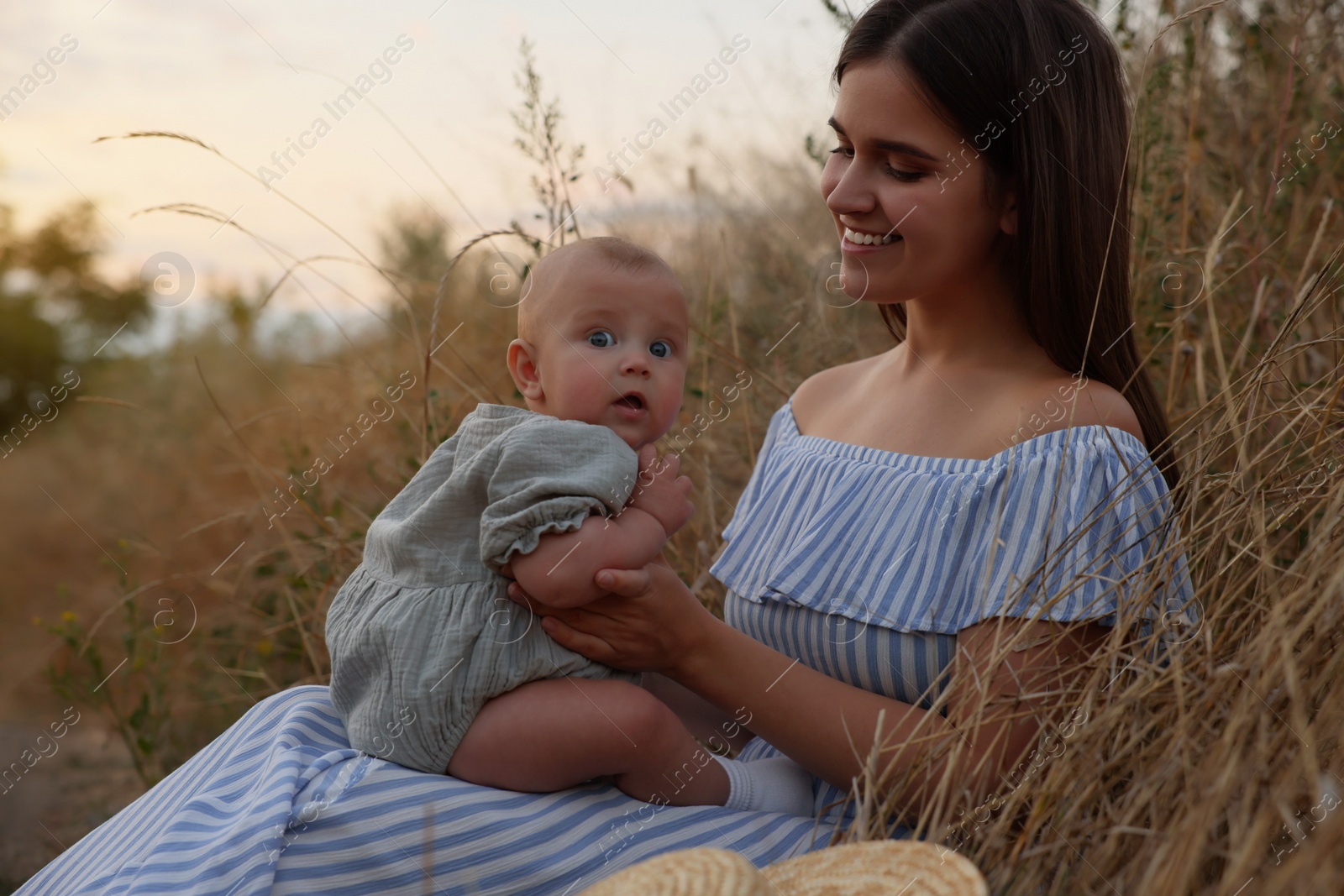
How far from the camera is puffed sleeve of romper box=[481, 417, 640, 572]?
1.46 m

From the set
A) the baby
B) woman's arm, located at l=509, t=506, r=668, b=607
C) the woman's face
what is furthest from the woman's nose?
woman's arm, located at l=509, t=506, r=668, b=607

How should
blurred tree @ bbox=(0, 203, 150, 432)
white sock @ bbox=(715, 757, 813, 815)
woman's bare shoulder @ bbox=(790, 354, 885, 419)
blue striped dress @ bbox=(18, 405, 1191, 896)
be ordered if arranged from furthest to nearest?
blurred tree @ bbox=(0, 203, 150, 432)
woman's bare shoulder @ bbox=(790, 354, 885, 419)
white sock @ bbox=(715, 757, 813, 815)
blue striped dress @ bbox=(18, 405, 1191, 896)

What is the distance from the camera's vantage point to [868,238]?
180 cm

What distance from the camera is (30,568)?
7.42 meters

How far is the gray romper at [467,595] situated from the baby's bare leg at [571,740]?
3cm

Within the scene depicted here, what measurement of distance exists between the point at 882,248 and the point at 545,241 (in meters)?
0.98

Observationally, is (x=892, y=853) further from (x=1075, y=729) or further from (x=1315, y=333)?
(x=1315, y=333)

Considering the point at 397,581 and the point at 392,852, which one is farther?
the point at 397,581

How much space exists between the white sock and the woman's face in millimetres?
844

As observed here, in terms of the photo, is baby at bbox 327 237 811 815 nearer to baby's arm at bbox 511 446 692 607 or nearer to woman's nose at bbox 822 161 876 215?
baby's arm at bbox 511 446 692 607

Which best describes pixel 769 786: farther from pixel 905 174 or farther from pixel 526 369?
pixel 905 174

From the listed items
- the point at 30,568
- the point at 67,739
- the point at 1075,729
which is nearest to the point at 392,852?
the point at 1075,729

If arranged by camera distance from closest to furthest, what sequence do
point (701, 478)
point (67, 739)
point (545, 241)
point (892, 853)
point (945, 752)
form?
1. point (892, 853)
2. point (945, 752)
3. point (545, 241)
4. point (701, 478)
5. point (67, 739)

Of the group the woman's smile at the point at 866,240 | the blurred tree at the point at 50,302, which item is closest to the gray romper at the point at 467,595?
the woman's smile at the point at 866,240
